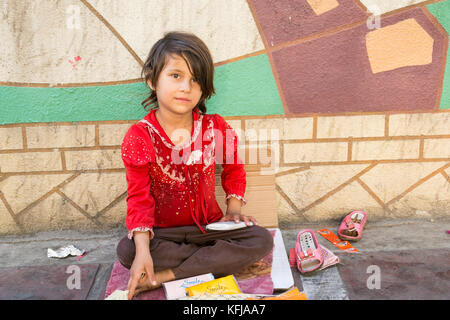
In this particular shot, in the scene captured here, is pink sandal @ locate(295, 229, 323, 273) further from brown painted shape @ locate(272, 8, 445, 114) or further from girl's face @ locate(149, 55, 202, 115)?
girl's face @ locate(149, 55, 202, 115)

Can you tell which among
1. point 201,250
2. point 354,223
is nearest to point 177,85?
point 201,250

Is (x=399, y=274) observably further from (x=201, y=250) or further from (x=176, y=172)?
(x=176, y=172)

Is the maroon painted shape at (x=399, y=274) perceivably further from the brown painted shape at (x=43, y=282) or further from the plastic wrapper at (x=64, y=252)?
the plastic wrapper at (x=64, y=252)

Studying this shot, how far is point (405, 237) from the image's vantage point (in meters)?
1.96

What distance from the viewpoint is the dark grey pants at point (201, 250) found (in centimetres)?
156

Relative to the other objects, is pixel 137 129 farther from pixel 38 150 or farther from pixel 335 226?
pixel 335 226

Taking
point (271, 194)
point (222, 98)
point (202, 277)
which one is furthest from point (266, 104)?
point (202, 277)

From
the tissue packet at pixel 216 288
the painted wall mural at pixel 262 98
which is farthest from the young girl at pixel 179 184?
the painted wall mural at pixel 262 98

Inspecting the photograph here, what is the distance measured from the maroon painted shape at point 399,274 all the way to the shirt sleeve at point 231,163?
60 centimetres

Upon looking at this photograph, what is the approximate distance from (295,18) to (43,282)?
5.94 ft

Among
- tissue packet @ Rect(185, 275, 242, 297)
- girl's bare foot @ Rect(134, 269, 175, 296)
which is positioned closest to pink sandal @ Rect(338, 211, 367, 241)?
tissue packet @ Rect(185, 275, 242, 297)

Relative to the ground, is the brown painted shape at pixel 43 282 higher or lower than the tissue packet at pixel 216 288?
lower

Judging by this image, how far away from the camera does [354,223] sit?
6.55ft

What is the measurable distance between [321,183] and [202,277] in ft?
3.13
